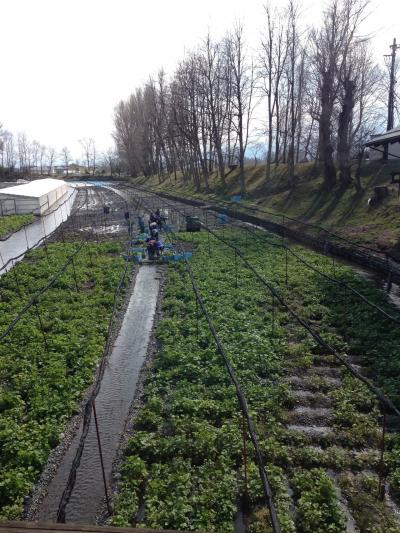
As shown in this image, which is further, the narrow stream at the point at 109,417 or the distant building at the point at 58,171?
the distant building at the point at 58,171

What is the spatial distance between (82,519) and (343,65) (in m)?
33.6

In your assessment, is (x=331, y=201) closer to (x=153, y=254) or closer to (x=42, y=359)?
(x=153, y=254)

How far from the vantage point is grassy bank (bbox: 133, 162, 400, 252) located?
23.7 m

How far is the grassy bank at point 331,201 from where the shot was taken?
23688mm

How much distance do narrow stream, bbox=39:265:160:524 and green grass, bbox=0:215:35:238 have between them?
64.9 feet

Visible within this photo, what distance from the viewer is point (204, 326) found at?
1309 cm

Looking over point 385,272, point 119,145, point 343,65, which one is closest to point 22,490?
point 385,272

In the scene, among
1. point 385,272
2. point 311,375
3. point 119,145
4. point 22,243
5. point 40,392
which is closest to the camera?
point 40,392

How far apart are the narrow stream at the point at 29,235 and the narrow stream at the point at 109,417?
7.48 metres

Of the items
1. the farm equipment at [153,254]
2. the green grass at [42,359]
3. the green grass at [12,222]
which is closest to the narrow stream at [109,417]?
the green grass at [42,359]

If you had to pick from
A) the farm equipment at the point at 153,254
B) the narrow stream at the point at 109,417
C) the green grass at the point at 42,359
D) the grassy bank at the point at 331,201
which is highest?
the grassy bank at the point at 331,201

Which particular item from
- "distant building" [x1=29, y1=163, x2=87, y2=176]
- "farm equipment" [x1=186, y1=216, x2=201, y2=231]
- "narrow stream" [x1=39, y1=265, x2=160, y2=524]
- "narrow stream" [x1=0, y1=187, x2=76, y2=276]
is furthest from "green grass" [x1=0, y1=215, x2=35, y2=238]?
"distant building" [x1=29, y1=163, x2=87, y2=176]

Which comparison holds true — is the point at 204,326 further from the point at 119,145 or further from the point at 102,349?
the point at 119,145

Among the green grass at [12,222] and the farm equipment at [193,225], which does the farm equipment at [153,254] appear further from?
the green grass at [12,222]
